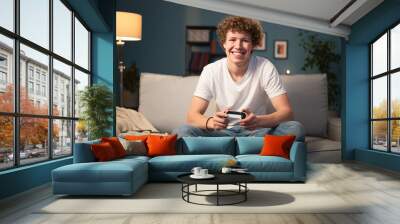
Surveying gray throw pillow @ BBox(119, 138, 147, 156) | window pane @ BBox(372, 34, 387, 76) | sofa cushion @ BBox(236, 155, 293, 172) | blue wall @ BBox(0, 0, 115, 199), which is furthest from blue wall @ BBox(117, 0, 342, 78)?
sofa cushion @ BBox(236, 155, 293, 172)

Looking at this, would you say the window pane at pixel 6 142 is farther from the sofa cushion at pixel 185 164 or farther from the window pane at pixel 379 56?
→ the window pane at pixel 379 56

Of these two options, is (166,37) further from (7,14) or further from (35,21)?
(7,14)

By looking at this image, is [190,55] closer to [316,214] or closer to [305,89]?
[305,89]

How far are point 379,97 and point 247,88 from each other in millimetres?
2767

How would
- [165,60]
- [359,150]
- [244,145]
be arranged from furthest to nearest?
[165,60] < [359,150] < [244,145]

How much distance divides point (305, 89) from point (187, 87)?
1.81 m

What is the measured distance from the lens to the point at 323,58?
9945 mm

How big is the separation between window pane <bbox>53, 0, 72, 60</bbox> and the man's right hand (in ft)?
7.36

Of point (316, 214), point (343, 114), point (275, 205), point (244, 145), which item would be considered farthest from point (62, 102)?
point (343, 114)

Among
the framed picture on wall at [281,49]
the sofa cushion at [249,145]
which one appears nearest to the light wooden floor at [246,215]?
the sofa cushion at [249,145]

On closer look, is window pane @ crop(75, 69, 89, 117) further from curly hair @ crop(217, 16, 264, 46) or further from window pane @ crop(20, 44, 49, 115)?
curly hair @ crop(217, 16, 264, 46)

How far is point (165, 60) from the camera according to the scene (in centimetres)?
975

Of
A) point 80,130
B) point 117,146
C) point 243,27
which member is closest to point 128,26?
point 80,130

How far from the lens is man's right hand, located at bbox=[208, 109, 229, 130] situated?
20.2ft
